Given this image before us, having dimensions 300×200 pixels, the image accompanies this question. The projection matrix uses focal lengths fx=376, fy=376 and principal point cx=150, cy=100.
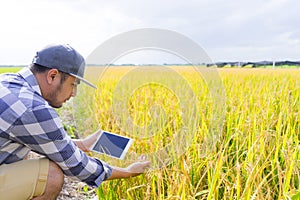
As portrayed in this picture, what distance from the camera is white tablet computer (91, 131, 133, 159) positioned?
174cm

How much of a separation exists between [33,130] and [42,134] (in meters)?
0.04

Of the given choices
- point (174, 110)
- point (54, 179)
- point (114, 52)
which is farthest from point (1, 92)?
point (174, 110)

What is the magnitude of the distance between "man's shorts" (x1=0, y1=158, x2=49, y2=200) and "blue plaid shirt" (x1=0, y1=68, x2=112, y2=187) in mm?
55

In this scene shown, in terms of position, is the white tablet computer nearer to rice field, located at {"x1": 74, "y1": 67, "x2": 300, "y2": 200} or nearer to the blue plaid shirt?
rice field, located at {"x1": 74, "y1": 67, "x2": 300, "y2": 200}

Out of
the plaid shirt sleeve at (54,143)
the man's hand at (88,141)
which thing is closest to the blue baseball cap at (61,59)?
the plaid shirt sleeve at (54,143)

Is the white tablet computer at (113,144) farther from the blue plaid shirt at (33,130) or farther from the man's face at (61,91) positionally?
the man's face at (61,91)

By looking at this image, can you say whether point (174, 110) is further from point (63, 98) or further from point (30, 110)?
point (30, 110)

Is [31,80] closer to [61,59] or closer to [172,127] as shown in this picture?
[61,59]

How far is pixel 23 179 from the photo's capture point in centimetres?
158

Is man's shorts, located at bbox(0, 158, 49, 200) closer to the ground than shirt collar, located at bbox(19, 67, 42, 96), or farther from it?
closer to the ground

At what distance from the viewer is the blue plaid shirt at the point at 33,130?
1.36 meters

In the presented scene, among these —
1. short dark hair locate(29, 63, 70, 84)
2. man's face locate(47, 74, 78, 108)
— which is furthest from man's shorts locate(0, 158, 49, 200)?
short dark hair locate(29, 63, 70, 84)

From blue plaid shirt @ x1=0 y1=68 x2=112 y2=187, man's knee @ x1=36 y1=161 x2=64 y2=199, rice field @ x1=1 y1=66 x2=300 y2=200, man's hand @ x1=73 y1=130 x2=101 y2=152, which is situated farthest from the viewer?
A: man's hand @ x1=73 y1=130 x2=101 y2=152

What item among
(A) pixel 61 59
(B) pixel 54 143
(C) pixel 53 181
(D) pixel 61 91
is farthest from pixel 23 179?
(A) pixel 61 59
